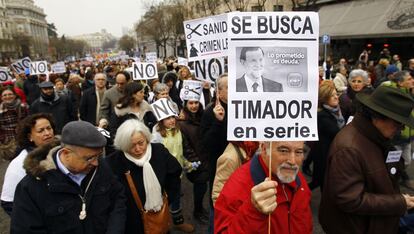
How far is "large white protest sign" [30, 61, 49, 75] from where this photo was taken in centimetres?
1059

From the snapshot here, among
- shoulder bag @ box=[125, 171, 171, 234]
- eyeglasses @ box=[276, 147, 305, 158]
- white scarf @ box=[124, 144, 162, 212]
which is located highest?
eyeglasses @ box=[276, 147, 305, 158]

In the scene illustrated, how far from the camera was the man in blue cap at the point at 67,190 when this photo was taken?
234 cm

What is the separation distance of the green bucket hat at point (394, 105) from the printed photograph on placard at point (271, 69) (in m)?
0.79

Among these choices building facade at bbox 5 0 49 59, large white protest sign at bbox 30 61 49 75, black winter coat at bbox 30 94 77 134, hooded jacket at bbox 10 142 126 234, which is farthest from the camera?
building facade at bbox 5 0 49 59

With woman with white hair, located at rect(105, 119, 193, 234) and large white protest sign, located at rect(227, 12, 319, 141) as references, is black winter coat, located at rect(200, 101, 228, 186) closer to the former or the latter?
woman with white hair, located at rect(105, 119, 193, 234)

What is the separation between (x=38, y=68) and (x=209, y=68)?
326 inches

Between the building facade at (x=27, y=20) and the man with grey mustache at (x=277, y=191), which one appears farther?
the building facade at (x=27, y=20)

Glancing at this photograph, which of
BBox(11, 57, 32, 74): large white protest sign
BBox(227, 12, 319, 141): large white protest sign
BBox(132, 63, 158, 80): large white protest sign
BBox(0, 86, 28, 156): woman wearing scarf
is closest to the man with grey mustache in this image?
BBox(227, 12, 319, 141): large white protest sign

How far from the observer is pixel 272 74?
1973 mm

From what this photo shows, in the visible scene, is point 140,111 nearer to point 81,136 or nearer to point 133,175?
point 133,175

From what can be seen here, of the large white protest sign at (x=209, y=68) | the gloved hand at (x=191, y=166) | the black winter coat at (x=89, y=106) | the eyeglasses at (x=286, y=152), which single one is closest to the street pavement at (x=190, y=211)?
the gloved hand at (x=191, y=166)

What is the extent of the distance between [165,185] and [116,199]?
783 millimetres

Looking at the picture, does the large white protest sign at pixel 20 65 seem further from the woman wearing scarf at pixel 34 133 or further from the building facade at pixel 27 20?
the building facade at pixel 27 20

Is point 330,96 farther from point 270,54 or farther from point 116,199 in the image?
point 116,199
